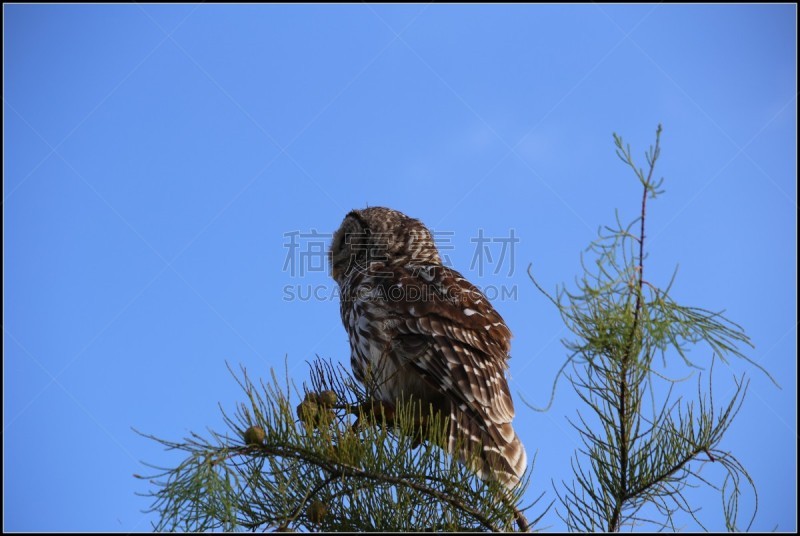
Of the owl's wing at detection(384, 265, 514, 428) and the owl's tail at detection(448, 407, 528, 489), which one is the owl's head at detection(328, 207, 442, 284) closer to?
the owl's wing at detection(384, 265, 514, 428)

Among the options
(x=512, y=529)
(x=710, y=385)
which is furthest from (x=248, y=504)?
(x=710, y=385)

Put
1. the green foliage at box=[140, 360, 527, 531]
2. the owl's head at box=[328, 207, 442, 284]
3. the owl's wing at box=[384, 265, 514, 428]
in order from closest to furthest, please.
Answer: the green foliage at box=[140, 360, 527, 531] → the owl's wing at box=[384, 265, 514, 428] → the owl's head at box=[328, 207, 442, 284]

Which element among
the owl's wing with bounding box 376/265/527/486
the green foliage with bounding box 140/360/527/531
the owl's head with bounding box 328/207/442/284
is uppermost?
the owl's head with bounding box 328/207/442/284

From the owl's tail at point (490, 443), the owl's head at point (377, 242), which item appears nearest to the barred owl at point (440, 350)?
the owl's tail at point (490, 443)

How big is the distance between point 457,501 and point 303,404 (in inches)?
30.8

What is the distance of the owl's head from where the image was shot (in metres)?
5.46

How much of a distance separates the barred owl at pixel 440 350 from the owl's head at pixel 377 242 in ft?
1.35

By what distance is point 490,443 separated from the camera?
12.4 ft

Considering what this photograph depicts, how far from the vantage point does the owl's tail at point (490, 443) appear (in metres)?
3.72

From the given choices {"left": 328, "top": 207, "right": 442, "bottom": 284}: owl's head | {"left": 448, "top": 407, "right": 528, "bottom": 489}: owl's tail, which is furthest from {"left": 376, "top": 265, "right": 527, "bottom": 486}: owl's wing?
{"left": 328, "top": 207, "right": 442, "bottom": 284}: owl's head

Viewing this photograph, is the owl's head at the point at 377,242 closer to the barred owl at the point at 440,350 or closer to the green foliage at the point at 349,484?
the barred owl at the point at 440,350

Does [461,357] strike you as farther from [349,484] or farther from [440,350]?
[349,484]

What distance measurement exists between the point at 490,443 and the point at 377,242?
7.21 ft

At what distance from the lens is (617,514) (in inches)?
111
